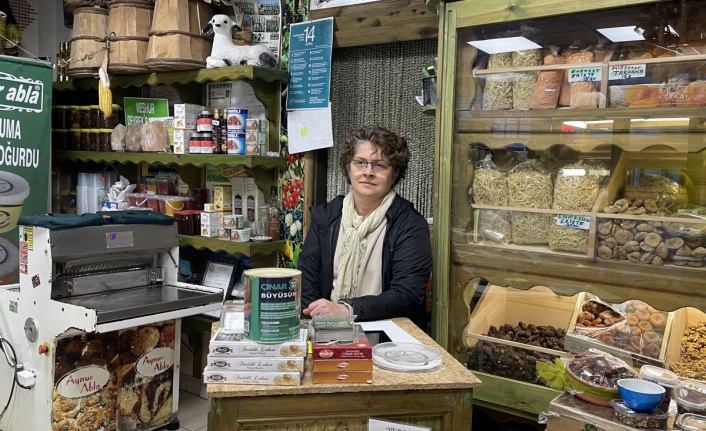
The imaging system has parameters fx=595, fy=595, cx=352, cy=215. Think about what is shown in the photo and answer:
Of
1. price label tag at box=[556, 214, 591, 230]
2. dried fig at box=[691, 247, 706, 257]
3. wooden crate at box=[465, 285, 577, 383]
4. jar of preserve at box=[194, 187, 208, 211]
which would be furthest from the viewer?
jar of preserve at box=[194, 187, 208, 211]

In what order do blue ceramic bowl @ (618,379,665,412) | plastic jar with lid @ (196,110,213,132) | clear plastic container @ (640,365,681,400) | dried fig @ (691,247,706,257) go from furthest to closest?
plastic jar with lid @ (196,110,213,132)
dried fig @ (691,247,706,257)
clear plastic container @ (640,365,681,400)
blue ceramic bowl @ (618,379,665,412)

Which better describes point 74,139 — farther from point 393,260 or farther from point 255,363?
point 255,363

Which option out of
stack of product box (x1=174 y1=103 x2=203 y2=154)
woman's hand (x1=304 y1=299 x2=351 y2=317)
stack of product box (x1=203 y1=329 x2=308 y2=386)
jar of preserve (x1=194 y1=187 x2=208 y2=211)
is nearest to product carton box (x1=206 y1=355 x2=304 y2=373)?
stack of product box (x1=203 y1=329 x2=308 y2=386)

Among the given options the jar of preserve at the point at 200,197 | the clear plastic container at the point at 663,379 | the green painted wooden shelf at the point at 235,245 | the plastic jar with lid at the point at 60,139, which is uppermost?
the plastic jar with lid at the point at 60,139

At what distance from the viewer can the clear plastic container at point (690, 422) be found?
1.42 metres

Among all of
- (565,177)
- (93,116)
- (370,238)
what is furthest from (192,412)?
(565,177)

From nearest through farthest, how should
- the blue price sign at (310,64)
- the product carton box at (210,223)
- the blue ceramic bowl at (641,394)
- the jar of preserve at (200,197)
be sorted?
the blue ceramic bowl at (641,394) < the blue price sign at (310,64) < the product carton box at (210,223) < the jar of preserve at (200,197)

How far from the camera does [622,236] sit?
7.38ft

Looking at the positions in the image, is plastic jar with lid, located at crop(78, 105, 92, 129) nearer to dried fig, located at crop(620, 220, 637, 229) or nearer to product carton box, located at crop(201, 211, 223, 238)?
product carton box, located at crop(201, 211, 223, 238)

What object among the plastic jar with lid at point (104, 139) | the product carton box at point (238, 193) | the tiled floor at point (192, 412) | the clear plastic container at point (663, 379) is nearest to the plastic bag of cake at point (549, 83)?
the clear plastic container at point (663, 379)

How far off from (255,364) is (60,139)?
3.65 metres

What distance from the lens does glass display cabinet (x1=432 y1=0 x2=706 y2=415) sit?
214cm

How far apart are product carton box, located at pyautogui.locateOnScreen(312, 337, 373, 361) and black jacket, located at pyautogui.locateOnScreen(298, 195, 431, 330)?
744mm

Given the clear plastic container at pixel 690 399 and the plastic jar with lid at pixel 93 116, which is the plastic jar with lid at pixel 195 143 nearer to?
the plastic jar with lid at pixel 93 116
